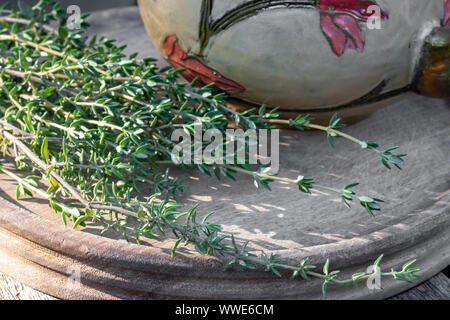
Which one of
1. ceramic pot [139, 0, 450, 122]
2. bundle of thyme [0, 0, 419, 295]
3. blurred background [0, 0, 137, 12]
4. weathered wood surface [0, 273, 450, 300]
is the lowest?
weathered wood surface [0, 273, 450, 300]

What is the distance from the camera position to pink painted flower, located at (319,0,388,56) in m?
0.66

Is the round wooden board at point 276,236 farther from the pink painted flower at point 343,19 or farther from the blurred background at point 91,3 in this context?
the blurred background at point 91,3

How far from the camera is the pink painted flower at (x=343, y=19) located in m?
0.66

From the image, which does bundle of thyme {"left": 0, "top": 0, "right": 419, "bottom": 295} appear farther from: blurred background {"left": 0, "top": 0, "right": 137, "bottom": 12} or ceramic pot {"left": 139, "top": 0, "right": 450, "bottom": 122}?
blurred background {"left": 0, "top": 0, "right": 137, "bottom": 12}

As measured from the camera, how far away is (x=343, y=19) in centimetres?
67

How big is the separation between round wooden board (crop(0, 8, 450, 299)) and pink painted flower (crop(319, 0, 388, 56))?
164 mm

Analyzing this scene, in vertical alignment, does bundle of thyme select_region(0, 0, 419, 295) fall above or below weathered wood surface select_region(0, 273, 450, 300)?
above

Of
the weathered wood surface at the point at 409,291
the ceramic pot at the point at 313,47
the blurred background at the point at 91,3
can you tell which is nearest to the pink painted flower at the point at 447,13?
the ceramic pot at the point at 313,47

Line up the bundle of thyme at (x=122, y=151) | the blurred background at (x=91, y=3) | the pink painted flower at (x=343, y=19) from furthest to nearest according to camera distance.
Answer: the blurred background at (x=91, y=3) → the pink painted flower at (x=343, y=19) → the bundle of thyme at (x=122, y=151)

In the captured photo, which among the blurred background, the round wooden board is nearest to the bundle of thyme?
the round wooden board

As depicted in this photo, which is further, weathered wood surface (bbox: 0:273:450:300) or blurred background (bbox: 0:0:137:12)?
blurred background (bbox: 0:0:137:12)

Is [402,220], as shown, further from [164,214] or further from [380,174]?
[164,214]

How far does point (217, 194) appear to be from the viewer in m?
0.70

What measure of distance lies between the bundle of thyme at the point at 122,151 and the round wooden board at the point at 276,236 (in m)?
0.02
